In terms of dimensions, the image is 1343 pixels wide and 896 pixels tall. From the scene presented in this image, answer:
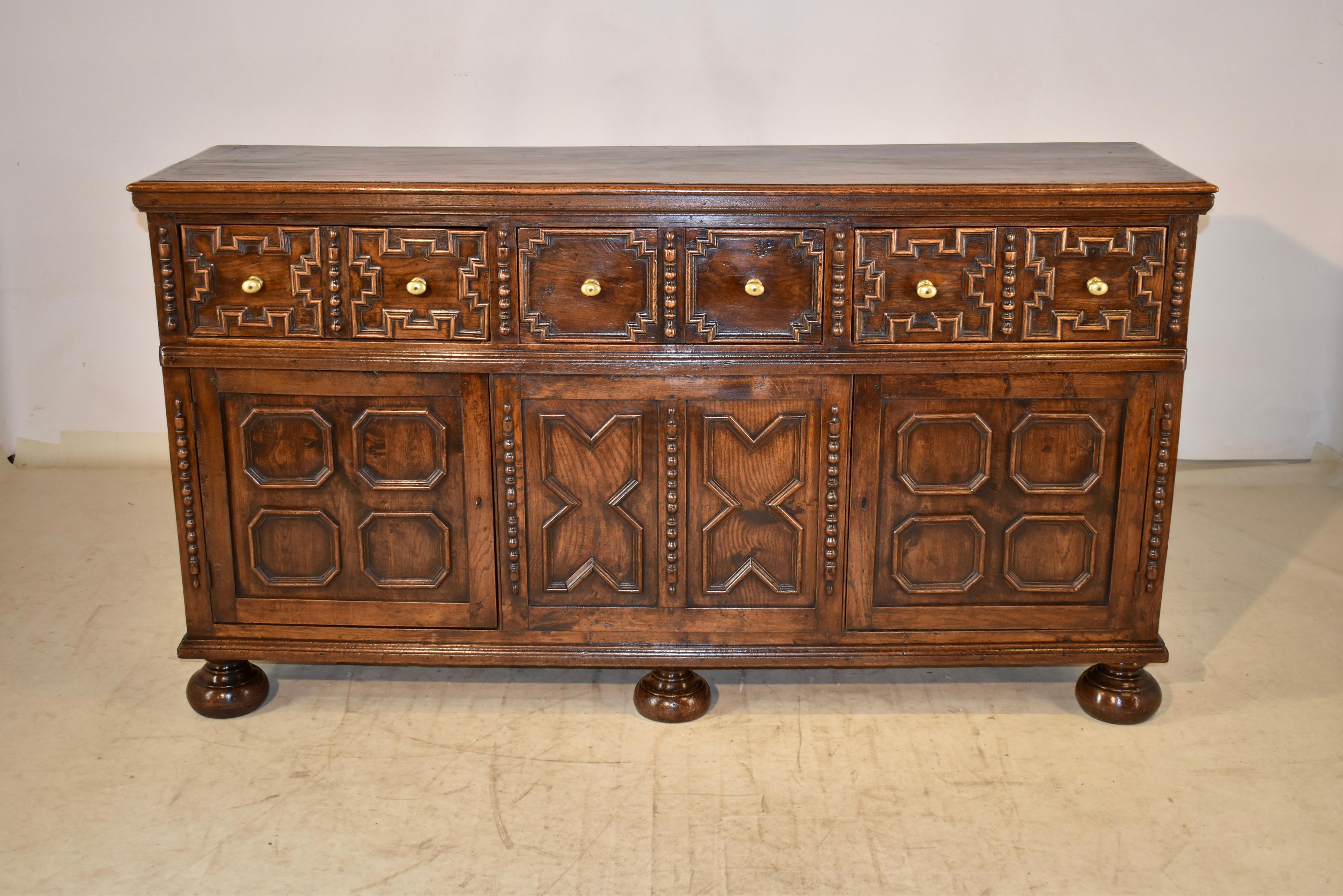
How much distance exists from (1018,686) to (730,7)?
2115mm

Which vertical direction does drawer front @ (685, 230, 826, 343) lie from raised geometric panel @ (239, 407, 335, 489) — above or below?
above

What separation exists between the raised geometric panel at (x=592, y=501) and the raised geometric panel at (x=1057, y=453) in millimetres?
785

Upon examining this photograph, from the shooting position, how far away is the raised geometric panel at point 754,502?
2.64 m

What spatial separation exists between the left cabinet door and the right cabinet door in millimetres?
815

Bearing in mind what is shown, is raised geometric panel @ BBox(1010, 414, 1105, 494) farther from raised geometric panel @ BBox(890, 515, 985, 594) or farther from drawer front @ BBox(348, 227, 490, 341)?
drawer front @ BBox(348, 227, 490, 341)

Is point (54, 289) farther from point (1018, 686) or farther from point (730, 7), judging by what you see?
point (1018, 686)

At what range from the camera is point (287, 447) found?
8.80 feet

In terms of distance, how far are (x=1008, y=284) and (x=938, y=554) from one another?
59 cm

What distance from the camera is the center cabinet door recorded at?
2.62 m

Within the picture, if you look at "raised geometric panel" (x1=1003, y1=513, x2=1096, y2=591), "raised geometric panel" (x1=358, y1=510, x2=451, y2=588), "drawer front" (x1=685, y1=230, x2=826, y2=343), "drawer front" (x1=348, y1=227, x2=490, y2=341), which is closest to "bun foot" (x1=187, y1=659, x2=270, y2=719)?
"raised geometric panel" (x1=358, y1=510, x2=451, y2=588)

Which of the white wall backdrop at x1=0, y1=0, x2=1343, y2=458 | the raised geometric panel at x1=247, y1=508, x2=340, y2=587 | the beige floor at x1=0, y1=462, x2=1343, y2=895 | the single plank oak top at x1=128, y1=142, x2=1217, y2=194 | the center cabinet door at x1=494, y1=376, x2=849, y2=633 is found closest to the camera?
the beige floor at x1=0, y1=462, x2=1343, y2=895

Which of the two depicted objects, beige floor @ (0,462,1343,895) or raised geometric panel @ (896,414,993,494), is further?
raised geometric panel @ (896,414,993,494)

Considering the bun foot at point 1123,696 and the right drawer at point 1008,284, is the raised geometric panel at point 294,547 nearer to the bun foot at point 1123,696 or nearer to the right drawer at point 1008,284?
the right drawer at point 1008,284

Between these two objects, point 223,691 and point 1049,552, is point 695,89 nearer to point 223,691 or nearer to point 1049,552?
point 1049,552
